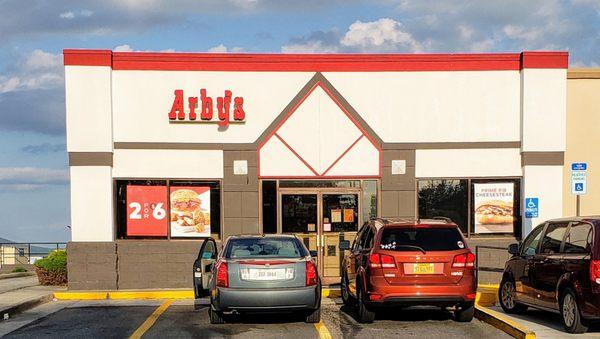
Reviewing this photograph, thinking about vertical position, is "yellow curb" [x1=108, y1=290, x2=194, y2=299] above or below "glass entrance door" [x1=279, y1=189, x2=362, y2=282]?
below

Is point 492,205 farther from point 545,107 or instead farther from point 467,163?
point 545,107

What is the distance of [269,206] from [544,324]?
8276 millimetres

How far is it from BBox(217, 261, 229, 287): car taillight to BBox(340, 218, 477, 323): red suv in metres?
2.17

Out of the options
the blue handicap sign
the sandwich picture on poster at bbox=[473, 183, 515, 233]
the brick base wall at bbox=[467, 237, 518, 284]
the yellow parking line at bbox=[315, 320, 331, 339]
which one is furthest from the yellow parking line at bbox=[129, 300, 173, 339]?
the blue handicap sign

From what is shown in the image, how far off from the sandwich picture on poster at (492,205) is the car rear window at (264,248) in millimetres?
7491

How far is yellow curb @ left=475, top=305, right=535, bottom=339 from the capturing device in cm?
1012

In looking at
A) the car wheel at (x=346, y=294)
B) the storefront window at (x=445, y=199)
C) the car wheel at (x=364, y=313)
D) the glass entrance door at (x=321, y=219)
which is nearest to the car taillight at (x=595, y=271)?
the car wheel at (x=364, y=313)

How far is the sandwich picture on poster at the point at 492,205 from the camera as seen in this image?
1812 cm

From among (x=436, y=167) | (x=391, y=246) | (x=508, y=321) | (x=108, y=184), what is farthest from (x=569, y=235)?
(x=108, y=184)

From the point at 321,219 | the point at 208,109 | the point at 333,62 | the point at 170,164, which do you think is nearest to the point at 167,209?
the point at 170,164

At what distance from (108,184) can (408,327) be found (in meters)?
9.08

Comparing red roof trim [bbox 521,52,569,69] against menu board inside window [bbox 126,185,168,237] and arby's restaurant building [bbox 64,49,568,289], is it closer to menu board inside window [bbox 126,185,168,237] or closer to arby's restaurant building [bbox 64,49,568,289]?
arby's restaurant building [bbox 64,49,568,289]

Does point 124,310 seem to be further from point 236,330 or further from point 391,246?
point 391,246

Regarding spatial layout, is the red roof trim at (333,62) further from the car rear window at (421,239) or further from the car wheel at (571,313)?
the car wheel at (571,313)
